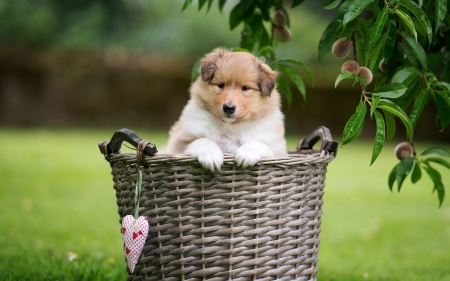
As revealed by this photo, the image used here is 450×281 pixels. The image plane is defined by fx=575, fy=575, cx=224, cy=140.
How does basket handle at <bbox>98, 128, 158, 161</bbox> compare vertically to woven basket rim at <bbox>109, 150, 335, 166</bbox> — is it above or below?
above

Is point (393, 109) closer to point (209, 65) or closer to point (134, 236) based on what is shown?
point (209, 65)

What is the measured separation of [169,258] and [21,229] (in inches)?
115

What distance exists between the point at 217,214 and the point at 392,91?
907mm

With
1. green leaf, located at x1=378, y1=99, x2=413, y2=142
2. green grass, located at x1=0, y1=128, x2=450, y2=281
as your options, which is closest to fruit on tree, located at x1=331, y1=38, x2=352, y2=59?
green leaf, located at x1=378, y1=99, x2=413, y2=142

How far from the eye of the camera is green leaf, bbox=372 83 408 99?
242 cm

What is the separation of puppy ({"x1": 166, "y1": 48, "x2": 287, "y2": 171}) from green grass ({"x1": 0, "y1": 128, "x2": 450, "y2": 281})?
3.50ft

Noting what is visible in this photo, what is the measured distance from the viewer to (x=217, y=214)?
244cm

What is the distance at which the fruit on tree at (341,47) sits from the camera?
8.62 ft

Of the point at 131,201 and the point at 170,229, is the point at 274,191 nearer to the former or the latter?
the point at 170,229

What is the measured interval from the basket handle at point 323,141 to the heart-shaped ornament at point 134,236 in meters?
0.95

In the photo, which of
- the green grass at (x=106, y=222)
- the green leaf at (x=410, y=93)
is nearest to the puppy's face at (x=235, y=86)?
the green leaf at (x=410, y=93)

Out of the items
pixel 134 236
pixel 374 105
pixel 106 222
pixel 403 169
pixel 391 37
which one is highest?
pixel 391 37

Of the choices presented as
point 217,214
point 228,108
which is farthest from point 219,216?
point 228,108

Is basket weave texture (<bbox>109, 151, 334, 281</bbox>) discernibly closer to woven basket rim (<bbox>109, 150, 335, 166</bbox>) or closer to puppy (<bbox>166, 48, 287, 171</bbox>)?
woven basket rim (<bbox>109, 150, 335, 166</bbox>)
